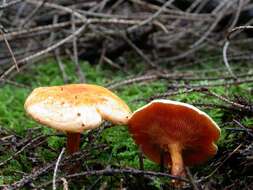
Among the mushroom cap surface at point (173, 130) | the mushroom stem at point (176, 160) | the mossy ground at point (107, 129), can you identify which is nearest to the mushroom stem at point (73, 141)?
the mossy ground at point (107, 129)

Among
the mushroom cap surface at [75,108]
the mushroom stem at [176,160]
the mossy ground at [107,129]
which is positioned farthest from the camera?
the mossy ground at [107,129]

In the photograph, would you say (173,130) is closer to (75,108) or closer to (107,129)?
(75,108)

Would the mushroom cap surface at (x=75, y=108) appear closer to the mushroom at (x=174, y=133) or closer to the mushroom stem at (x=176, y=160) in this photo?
the mushroom at (x=174, y=133)

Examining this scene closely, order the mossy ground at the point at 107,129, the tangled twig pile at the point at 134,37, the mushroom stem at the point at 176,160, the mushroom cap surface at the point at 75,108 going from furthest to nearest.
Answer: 1. the tangled twig pile at the point at 134,37
2. the mossy ground at the point at 107,129
3. the mushroom stem at the point at 176,160
4. the mushroom cap surface at the point at 75,108

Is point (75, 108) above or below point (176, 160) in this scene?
above

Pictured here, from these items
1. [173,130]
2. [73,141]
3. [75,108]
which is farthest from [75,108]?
[173,130]

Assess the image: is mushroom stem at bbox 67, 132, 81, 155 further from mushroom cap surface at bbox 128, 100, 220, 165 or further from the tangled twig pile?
the tangled twig pile

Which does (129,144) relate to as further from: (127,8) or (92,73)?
(127,8)

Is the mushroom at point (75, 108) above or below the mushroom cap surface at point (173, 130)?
above

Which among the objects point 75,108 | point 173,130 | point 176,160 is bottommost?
point 176,160

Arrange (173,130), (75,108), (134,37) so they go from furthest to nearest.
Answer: (134,37), (173,130), (75,108)
